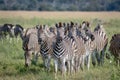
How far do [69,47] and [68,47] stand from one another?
7cm

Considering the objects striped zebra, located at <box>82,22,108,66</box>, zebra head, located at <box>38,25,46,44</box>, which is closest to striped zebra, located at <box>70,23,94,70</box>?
striped zebra, located at <box>82,22,108,66</box>

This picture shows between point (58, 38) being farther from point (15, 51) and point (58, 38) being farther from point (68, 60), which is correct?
point (15, 51)

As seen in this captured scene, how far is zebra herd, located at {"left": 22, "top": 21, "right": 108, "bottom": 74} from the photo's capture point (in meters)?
13.4

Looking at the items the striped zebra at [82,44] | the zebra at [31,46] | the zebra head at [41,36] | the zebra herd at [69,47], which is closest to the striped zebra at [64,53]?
the zebra herd at [69,47]

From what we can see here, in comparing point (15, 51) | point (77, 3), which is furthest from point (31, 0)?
point (15, 51)

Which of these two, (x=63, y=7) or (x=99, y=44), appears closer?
A: (x=99, y=44)

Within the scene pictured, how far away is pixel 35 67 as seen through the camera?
15555 mm

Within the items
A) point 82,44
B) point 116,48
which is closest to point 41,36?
point 82,44

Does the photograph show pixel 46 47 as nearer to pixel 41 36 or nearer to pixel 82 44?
pixel 41 36

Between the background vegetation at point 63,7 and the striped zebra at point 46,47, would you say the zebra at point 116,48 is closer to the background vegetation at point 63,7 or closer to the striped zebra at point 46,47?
the striped zebra at point 46,47

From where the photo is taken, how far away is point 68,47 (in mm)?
13508

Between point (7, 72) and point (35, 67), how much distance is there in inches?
55.2

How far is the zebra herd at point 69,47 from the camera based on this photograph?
44.0 ft

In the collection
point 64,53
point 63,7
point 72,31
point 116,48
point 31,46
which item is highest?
point 63,7
